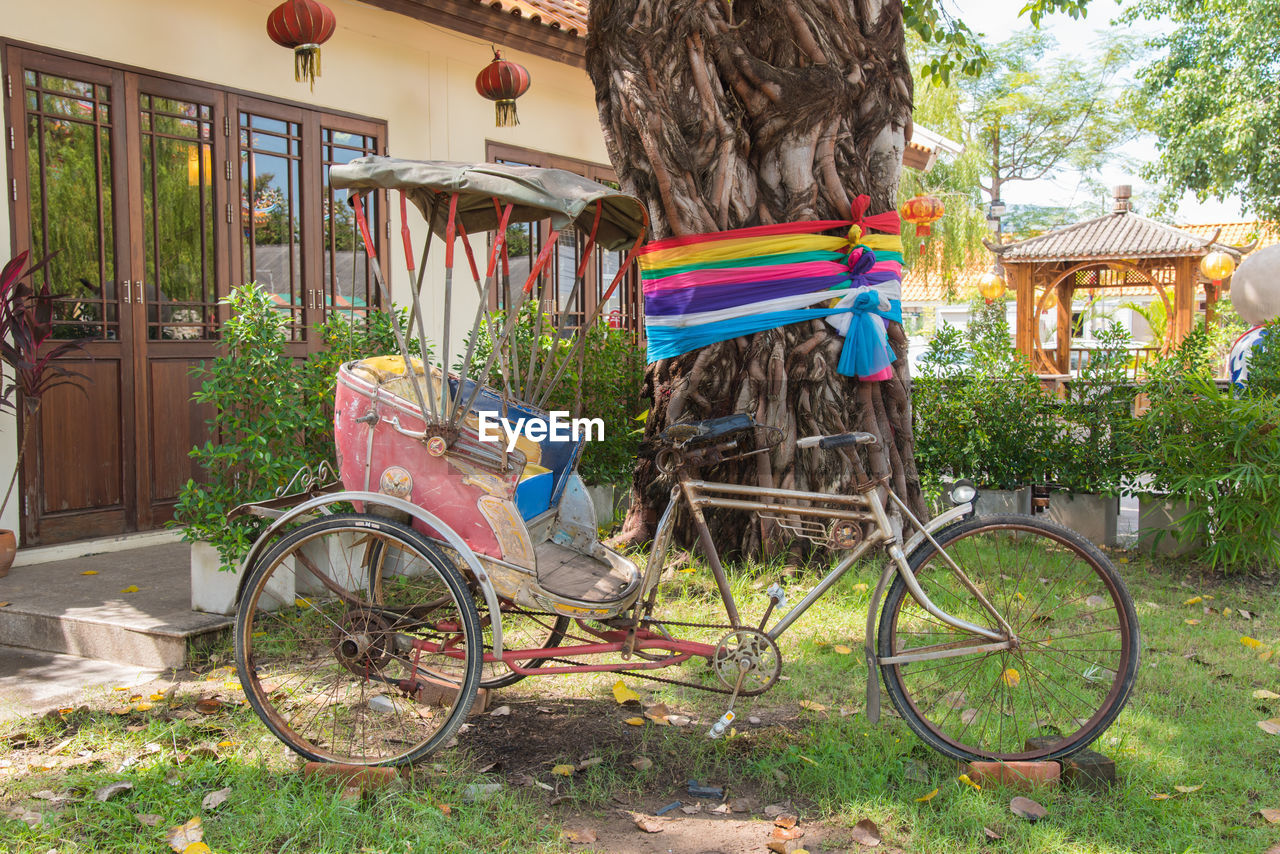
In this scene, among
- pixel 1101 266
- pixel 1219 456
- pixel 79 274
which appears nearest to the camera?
pixel 1219 456

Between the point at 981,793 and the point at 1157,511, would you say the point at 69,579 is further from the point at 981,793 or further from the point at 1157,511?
the point at 1157,511

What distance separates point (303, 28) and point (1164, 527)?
6.04m

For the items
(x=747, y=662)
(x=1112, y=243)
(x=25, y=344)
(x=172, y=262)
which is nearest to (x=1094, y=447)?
(x=747, y=662)

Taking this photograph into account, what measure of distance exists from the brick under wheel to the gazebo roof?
17.6 m

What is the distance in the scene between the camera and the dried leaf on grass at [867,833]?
275 cm

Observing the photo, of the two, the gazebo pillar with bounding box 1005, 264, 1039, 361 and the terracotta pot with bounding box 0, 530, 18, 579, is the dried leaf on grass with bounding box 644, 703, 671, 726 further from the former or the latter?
the gazebo pillar with bounding box 1005, 264, 1039, 361

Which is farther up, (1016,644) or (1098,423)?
(1098,423)

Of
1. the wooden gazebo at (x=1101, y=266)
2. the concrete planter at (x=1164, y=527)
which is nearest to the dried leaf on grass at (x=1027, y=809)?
the concrete planter at (x=1164, y=527)

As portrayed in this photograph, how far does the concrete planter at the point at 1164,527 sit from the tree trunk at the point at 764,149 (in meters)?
1.60

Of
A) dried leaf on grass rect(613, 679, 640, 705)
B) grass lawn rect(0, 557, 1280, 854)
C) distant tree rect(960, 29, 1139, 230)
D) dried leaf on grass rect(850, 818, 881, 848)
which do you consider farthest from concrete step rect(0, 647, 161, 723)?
distant tree rect(960, 29, 1139, 230)

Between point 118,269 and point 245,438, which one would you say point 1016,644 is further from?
point 118,269

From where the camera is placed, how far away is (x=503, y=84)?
7645 mm

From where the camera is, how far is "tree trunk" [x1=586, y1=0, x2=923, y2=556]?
199 inches

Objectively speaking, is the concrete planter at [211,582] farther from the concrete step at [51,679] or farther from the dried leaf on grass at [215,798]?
the dried leaf on grass at [215,798]
